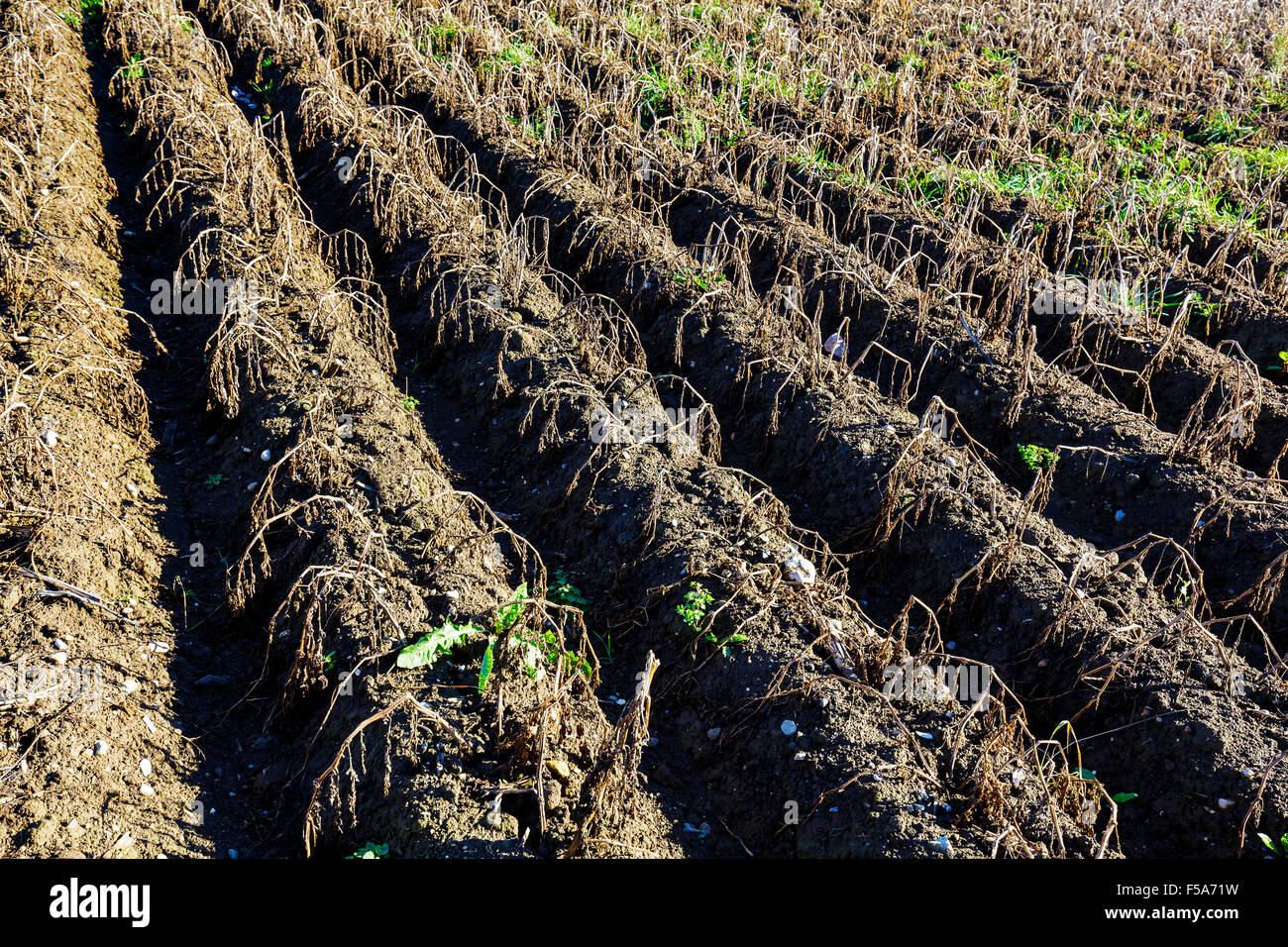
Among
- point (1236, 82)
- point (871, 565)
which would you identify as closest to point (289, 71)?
point (871, 565)

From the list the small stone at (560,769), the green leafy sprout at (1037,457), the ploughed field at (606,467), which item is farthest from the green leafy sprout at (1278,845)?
the small stone at (560,769)

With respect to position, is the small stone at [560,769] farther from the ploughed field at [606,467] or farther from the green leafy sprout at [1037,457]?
the green leafy sprout at [1037,457]

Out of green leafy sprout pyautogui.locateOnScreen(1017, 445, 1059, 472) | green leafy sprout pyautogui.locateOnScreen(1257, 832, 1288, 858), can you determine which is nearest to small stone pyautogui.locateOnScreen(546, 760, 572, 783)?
green leafy sprout pyautogui.locateOnScreen(1257, 832, 1288, 858)

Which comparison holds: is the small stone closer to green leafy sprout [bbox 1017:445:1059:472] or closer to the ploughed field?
the ploughed field

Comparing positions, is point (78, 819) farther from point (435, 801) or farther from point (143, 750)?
point (435, 801)

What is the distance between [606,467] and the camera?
4.10 metres

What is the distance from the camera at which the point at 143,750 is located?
288cm

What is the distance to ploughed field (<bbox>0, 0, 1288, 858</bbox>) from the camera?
9.62 feet

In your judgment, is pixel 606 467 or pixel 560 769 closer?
pixel 560 769

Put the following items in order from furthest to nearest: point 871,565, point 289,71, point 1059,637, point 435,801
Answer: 1. point 289,71
2. point 871,565
3. point 1059,637
4. point 435,801

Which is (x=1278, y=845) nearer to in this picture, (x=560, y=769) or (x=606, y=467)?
(x=560, y=769)

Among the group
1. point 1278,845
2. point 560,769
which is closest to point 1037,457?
point 1278,845

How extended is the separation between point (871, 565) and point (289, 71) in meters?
6.38
